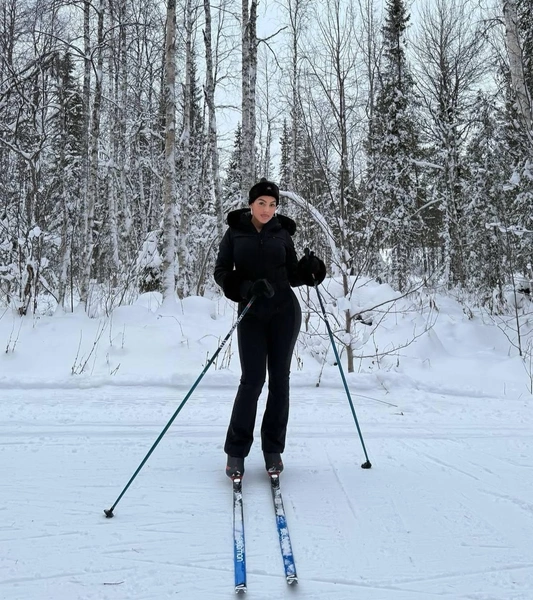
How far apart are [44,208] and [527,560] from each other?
27.4 ft

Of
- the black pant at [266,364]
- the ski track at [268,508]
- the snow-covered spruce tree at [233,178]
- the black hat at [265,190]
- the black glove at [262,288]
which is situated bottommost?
the ski track at [268,508]

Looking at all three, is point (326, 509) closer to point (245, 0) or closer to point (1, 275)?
point (1, 275)

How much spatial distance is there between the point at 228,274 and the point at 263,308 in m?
0.32

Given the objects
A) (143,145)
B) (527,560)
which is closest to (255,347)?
(527,560)

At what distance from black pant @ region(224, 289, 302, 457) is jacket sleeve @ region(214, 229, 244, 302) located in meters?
0.16

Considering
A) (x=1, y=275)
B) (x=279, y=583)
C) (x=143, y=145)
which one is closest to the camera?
(x=279, y=583)

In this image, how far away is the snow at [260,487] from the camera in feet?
6.03

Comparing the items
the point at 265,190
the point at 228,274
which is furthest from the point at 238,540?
the point at 265,190

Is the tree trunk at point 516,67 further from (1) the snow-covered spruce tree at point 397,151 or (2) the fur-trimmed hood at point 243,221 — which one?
(1) the snow-covered spruce tree at point 397,151

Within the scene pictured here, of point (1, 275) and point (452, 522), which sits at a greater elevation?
point (1, 275)

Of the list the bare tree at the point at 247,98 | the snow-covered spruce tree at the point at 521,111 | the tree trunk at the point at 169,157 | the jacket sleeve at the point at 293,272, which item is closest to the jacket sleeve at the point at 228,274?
the jacket sleeve at the point at 293,272

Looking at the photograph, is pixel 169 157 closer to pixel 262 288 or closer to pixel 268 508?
pixel 262 288

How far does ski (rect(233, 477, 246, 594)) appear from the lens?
1.77 meters

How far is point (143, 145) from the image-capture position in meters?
18.0
